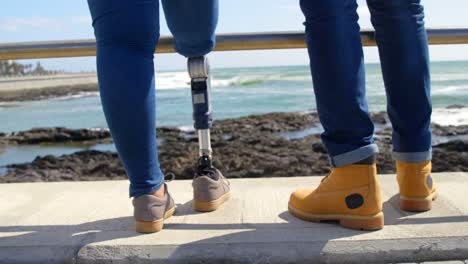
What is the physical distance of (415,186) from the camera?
1797 mm

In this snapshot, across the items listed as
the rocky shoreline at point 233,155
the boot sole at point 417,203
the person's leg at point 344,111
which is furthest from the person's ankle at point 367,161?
the rocky shoreline at point 233,155

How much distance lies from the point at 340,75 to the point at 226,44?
760mm

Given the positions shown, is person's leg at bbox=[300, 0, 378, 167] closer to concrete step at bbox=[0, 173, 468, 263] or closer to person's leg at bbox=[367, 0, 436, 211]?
person's leg at bbox=[367, 0, 436, 211]

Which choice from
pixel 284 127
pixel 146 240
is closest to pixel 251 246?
pixel 146 240

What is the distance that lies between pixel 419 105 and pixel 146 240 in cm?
106

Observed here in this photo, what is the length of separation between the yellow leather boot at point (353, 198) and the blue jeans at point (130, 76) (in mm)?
616

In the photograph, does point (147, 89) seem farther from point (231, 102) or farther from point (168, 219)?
point (231, 102)

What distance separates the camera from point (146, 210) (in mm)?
1660

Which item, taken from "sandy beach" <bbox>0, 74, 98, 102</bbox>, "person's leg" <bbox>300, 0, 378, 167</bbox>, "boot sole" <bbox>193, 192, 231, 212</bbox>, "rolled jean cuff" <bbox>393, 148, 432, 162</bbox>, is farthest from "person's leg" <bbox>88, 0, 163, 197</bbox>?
"sandy beach" <bbox>0, 74, 98, 102</bbox>

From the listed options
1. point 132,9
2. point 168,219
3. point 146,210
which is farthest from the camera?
point 168,219

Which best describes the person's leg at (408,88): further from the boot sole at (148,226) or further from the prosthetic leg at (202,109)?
the boot sole at (148,226)

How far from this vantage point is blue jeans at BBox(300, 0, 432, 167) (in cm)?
156

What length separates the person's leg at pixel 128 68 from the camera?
5.01 ft

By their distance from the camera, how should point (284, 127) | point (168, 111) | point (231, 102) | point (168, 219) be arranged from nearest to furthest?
point (168, 219) → point (284, 127) → point (168, 111) → point (231, 102)
